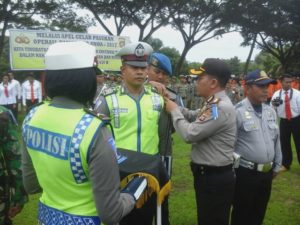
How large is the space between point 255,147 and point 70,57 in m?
2.13

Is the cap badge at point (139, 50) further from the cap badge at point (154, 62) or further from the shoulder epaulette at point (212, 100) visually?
the shoulder epaulette at point (212, 100)

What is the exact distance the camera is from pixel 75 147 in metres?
1.65

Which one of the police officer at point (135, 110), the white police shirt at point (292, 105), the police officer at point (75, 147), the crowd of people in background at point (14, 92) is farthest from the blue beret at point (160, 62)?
the crowd of people in background at point (14, 92)

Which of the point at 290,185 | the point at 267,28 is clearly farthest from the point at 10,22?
the point at 290,185

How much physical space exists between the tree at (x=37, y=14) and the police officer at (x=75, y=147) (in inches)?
831

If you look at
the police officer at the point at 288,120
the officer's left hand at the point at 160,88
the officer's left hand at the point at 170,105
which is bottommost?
the police officer at the point at 288,120

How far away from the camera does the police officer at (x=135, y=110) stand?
9.62 feet

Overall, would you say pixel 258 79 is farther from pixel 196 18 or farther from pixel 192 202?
pixel 196 18

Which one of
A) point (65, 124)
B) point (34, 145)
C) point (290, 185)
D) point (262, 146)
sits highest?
point (65, 124)

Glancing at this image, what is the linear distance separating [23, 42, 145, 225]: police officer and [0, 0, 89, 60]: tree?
69.2ft

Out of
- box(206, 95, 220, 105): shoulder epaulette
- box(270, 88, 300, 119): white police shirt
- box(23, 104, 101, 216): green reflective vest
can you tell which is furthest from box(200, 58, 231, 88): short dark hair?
box(270, 88, 300, 119): white police shirt

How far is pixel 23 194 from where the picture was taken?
8.55 feet

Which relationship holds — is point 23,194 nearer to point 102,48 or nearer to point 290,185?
point 290,185

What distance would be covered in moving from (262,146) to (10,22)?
838 inches
